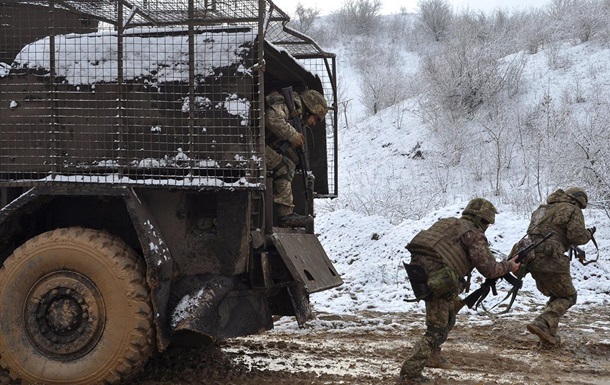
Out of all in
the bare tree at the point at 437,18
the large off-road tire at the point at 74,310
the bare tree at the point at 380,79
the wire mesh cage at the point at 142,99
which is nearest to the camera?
the large off-road tire at the point at 74,310

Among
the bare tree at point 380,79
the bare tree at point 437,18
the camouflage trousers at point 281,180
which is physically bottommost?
the camouflage trousers at point 281,180

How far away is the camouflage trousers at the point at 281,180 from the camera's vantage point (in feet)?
19.6

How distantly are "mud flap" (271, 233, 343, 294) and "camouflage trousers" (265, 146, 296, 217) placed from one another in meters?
0.27

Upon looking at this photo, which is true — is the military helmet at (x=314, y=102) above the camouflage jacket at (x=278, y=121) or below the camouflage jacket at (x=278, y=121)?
above

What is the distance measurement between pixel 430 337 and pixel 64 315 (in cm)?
273

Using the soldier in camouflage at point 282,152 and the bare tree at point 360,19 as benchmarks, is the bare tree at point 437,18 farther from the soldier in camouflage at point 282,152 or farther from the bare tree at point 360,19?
the soldier in camouflage at point 282,152

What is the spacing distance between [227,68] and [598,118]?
14.3 m

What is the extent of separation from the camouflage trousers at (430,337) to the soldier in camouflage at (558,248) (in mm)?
1989

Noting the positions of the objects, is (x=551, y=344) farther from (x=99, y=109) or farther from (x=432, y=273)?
(x=99, y=109)

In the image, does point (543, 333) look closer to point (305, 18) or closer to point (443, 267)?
point (443, 267)

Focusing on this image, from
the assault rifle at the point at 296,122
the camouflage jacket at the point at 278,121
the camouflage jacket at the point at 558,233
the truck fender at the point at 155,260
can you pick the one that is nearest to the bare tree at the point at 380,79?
the camouflage jacket at the point at 558,233

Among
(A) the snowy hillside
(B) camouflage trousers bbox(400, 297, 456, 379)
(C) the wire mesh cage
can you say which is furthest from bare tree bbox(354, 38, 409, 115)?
(C) the wire mesh cage

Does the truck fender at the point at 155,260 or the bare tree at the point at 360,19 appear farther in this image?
the bare tree at the point at 360,19

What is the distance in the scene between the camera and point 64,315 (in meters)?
4.98
